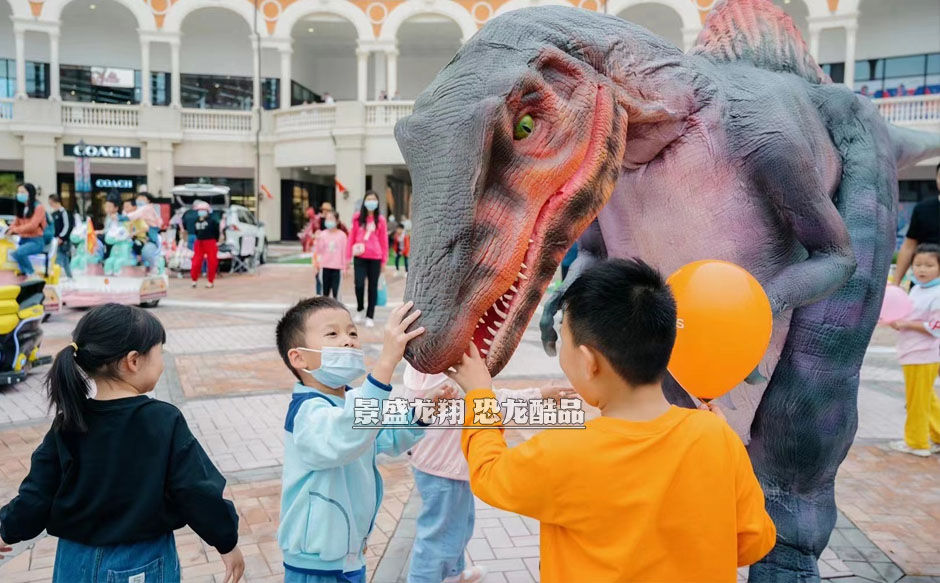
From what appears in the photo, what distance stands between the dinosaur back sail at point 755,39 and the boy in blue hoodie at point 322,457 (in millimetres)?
1345

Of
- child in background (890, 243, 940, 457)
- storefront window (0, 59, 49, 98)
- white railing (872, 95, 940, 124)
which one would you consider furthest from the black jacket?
storefront window (0, 59, 49, 98)

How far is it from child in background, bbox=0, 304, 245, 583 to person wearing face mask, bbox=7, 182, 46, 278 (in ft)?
22.2

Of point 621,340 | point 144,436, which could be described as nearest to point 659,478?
point 621,340

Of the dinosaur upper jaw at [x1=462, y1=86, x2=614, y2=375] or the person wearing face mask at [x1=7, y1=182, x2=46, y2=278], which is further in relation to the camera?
the person wearing face mask at [x1=7, y1=182, x2=46, y2=278]

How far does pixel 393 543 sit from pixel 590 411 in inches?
84.0

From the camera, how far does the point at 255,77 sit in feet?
84.4

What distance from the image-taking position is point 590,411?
4871mm

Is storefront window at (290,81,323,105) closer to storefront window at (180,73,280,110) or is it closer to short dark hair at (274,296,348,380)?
storefront window at (180,73,280,110)

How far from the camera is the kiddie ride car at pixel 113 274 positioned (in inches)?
398

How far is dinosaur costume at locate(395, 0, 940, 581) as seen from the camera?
1416mm

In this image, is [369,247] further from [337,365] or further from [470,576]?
[337,365]

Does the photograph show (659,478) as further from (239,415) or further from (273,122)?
(273,122)

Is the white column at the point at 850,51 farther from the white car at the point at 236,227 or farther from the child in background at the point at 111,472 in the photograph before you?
the child in background at the point at 111,472

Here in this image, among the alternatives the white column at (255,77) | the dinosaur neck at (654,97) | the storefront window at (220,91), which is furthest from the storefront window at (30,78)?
the dinosaur neck at (654,97)
